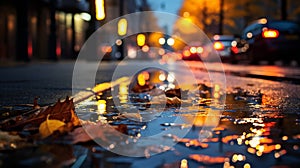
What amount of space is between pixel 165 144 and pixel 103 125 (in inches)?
36.9

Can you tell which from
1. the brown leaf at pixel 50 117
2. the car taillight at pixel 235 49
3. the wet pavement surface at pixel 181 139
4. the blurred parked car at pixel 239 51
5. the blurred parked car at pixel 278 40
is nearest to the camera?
the wet pavement surface at pixel 181 139

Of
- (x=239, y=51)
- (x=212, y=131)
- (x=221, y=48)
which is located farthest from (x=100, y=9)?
(x=221, y=48)

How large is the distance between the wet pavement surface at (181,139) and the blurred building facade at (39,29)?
14776 mm

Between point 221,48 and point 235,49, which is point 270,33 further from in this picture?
point 221,48

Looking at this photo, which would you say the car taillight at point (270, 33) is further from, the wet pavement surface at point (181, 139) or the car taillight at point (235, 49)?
the wet pavement surface at point (181, 139)

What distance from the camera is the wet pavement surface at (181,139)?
3162 millimetres

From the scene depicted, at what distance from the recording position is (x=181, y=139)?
13.0 ft

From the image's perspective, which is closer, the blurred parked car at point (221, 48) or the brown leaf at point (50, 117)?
the brown leaf at point (50, 117)

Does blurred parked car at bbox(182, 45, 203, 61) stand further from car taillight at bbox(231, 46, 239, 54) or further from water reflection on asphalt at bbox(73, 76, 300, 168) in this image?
water reflection on asphalt at bbox(73, 76, 300, 168)

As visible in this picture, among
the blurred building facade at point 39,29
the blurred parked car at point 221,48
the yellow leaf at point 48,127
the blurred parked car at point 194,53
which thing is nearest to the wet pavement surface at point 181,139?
the yellow leaf at point 48,127

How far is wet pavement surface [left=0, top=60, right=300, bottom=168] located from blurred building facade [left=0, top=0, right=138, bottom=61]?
1478 centimetres

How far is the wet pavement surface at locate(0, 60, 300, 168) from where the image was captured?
10.4 ft

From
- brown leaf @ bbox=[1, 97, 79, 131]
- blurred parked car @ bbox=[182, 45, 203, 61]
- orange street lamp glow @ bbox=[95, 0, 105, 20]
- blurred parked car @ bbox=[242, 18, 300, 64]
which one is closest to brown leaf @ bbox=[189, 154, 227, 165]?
brown leaf @ bbox=[1, 97, 79, 131]

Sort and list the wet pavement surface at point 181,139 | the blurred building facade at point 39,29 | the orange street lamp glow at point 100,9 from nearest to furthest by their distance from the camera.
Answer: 1. the wet pavement surface at point 181,139
2. the orange street lamp glow at point 100,9
3. the blurred building facade at point 39,29
